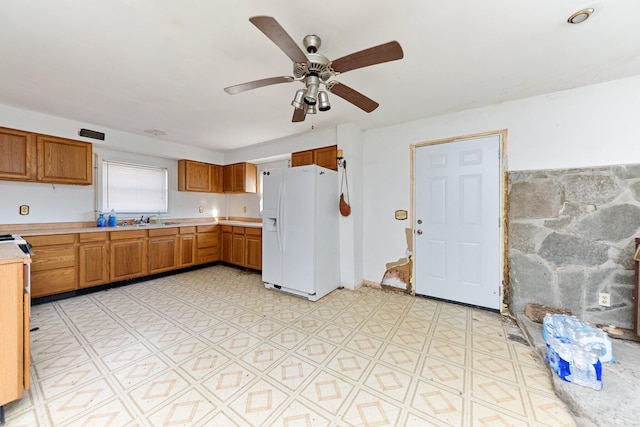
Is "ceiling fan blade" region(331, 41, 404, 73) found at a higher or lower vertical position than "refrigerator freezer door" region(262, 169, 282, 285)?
higher

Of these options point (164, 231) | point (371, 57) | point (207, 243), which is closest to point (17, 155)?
point (164, 231)

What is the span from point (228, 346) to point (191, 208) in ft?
11.8

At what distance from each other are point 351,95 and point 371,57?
1.37 feet

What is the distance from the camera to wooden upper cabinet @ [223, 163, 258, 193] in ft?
15.7

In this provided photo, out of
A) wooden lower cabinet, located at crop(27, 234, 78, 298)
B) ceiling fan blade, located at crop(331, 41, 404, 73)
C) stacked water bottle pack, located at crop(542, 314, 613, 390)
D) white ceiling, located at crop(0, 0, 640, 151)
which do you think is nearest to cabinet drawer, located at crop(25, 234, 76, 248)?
wooden lower cabinet, located at crop(27, 234, 78, 298)

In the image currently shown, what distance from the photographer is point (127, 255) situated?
3.59 m

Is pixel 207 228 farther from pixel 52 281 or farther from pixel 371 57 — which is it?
pixel 371 57

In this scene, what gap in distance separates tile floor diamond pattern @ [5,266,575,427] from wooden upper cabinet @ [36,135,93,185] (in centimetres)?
158

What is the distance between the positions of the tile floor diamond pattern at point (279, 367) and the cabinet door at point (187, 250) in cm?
134

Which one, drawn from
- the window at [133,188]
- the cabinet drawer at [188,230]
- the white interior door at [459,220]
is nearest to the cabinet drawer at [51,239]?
the window at [133,188]

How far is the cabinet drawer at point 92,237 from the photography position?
3.19m

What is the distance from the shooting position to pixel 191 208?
16.2 feet

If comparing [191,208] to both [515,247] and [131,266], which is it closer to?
[131,266]

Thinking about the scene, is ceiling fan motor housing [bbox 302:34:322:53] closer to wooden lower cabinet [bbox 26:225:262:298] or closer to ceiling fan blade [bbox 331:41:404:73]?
ceiling fan blade [bbox 331:41:404:73]
